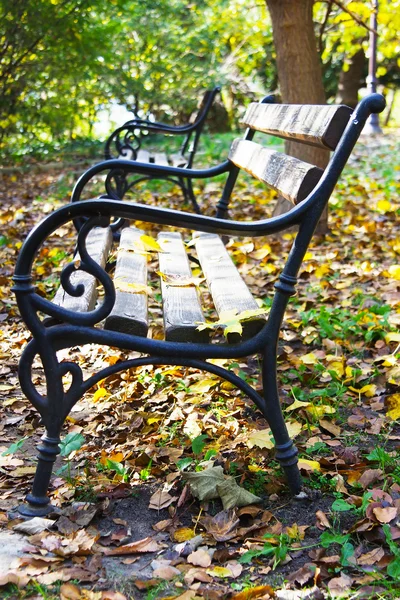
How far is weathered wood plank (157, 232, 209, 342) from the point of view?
6.31ft

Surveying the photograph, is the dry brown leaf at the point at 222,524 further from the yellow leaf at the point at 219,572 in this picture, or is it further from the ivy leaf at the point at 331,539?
the ivy leaf at the point at 331,539

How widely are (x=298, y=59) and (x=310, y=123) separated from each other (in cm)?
312

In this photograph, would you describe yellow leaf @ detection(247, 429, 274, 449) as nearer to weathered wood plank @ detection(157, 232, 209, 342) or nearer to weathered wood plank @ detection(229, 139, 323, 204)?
weathered wood plank @ detection(157, 232, 209, 342)


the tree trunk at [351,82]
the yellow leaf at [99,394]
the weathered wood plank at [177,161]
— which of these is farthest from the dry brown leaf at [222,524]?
the tree trunk at [351,82]

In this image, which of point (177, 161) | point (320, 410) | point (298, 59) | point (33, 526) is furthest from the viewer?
point (177, 161)

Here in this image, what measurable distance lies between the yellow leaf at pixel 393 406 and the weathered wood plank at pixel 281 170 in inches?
35.0

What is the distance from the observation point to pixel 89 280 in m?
2.32

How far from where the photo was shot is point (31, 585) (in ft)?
5.34

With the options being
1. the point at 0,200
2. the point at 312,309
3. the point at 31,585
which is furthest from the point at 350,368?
the point at 0,200

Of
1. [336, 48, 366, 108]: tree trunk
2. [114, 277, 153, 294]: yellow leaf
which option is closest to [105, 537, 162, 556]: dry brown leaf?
[114, 277, 153, 294]: yellow leaf

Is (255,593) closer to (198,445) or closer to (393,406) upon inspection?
(198,445)

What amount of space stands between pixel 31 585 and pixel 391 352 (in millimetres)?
1891

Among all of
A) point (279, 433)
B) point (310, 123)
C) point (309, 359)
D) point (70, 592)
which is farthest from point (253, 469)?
point (310, 123)

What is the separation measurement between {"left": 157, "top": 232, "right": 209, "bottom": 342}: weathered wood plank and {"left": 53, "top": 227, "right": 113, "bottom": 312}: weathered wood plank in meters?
0.22
